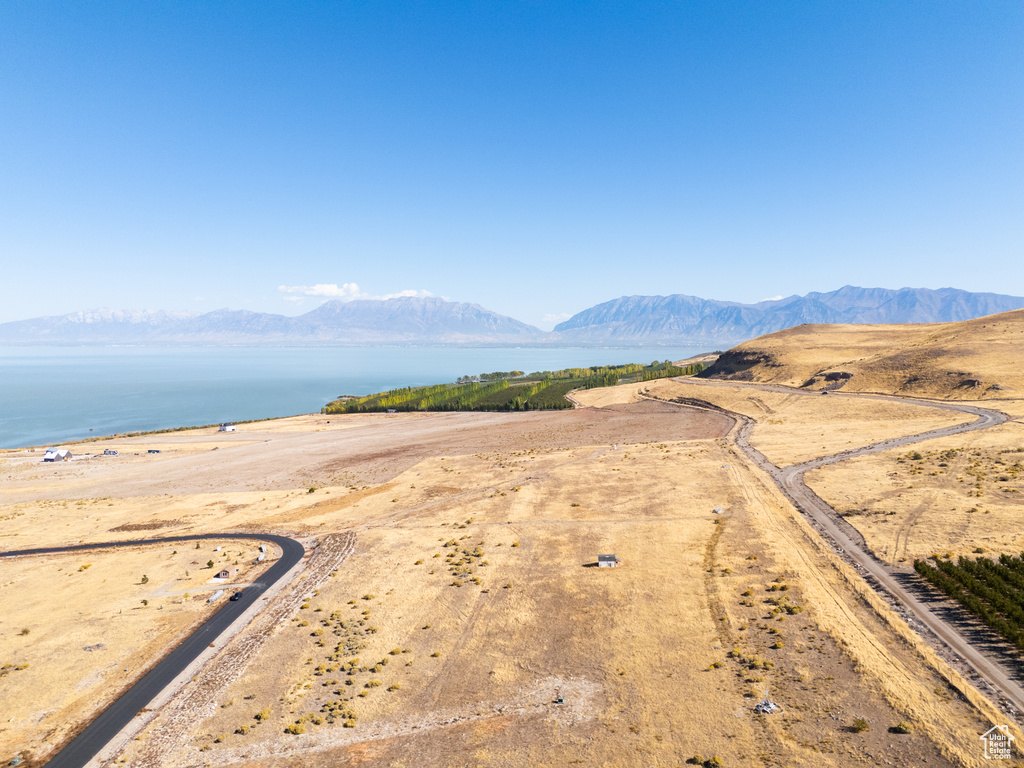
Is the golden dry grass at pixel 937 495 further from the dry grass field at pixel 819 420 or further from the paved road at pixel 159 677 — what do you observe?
the paved road at pixel 159 677

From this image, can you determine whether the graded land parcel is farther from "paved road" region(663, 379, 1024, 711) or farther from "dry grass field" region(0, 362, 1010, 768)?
"paved road" region(663, 379, 1024, 711)

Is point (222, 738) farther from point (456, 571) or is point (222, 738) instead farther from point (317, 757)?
point (456, 571)

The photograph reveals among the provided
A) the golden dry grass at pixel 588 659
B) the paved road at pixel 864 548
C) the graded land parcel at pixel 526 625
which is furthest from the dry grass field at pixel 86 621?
the paved road at pixel 864 548

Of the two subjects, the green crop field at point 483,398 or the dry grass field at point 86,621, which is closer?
the dry grass field at point 86,621

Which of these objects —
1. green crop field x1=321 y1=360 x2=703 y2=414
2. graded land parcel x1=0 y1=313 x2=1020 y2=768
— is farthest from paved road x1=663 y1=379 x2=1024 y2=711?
green crop field x1=321 y1=360 x2=703 y2=414

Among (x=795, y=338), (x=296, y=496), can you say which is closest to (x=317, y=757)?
(x=296, y=496)
